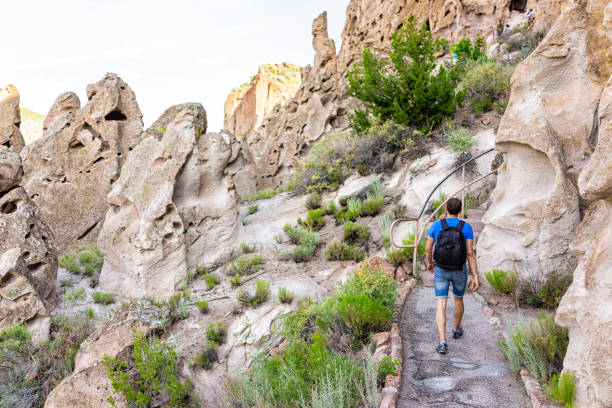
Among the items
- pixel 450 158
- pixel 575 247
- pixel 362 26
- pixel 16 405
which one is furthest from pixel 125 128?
pixel 362 26

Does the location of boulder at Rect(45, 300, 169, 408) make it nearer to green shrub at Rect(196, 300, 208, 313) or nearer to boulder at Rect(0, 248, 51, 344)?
green shrub at Rect(196, 300, 208, 313)

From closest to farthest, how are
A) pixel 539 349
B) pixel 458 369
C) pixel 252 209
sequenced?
pixel 539 349, pixel 458 369, pixel 252 209

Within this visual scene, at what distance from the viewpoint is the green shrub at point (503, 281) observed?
5.19 meters

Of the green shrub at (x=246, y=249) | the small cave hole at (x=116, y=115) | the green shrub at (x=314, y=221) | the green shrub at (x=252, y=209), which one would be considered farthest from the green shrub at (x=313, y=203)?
the small cave hole at (x=116, y=115)

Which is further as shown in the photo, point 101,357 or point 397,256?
point 397,256

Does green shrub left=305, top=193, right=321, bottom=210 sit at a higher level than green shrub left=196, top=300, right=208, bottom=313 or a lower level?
higher

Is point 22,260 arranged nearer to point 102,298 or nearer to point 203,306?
point 102,298

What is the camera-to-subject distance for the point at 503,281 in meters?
5.25

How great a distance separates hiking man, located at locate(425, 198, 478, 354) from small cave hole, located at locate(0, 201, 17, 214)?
27.8 ft

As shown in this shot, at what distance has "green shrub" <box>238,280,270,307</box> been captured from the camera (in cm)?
692

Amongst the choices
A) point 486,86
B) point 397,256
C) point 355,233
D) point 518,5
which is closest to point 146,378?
point 397,256

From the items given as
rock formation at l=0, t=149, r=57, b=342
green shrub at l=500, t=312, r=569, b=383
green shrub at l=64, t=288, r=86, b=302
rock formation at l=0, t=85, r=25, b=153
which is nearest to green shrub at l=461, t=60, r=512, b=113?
green shrub at l=500, t=312, r=569, b=383

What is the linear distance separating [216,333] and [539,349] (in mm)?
4818

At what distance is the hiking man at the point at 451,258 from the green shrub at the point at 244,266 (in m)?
4.84
